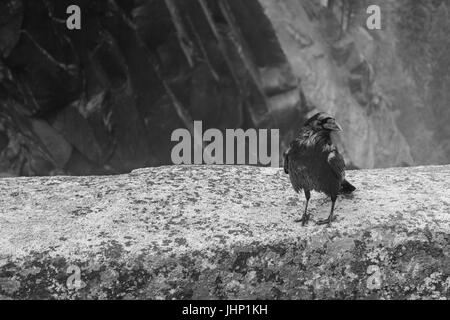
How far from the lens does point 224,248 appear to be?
18.9 ft

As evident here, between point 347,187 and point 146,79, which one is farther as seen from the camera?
point 146,79

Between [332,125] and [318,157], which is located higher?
[332,125]

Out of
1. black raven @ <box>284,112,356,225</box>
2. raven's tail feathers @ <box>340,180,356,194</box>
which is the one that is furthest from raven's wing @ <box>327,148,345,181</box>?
raven's tail feathers @ <box>340,180,356,194</box>

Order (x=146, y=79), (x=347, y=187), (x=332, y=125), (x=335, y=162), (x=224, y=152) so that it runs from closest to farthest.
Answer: (x=332, y=125) < (x=335, y=162) < (x=347, y=187) < (x=146, y=79) < (x=224, y=152)

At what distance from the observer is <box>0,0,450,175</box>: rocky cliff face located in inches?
1034

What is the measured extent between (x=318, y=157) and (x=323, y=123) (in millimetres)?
414

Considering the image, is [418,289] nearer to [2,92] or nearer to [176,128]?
[176,128]

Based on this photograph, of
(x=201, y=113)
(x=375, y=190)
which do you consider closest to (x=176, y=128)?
(x=201, y=113)

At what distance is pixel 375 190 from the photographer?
707 cm

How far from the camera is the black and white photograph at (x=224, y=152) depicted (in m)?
5.61

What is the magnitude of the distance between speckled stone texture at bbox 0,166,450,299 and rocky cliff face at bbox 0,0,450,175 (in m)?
21.6

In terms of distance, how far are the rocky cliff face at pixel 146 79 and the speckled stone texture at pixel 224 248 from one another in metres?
21.6

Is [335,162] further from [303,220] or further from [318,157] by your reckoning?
[303,220]

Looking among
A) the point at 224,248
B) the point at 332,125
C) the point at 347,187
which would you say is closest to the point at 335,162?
the point at 332,125
